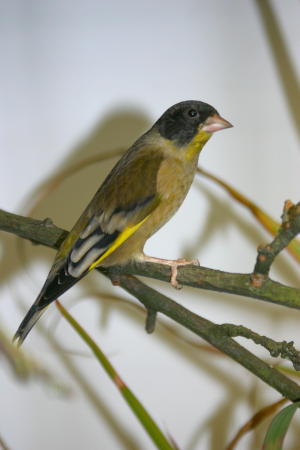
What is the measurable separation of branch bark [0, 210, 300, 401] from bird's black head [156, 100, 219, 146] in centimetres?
21

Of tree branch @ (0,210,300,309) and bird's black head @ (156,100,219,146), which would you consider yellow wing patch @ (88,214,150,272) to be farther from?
bird's black head @ (156,100,219,146)

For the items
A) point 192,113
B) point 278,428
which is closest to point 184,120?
point 192,113

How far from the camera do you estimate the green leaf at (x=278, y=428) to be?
25.0 inches

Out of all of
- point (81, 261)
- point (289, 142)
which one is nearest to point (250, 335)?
point (81, 261)

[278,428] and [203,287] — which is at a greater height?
[203,287]

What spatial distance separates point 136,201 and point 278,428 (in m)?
0.36

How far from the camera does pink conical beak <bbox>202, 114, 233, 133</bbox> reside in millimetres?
836

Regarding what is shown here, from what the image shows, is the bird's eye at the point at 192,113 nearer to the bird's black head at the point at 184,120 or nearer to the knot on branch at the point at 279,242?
the bird's black head at the point at 184,120

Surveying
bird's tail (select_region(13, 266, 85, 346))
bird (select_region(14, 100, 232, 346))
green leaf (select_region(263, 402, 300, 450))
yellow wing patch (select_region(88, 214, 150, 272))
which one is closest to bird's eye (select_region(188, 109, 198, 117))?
bird (select_region(14, 100, 232, 346))

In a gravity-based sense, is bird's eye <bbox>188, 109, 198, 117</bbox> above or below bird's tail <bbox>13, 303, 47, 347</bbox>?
above

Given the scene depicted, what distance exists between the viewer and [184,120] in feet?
2.89

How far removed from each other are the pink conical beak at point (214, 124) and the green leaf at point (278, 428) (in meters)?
0.39

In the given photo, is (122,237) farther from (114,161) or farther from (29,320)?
(114,161)

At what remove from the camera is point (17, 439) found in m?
1.29
